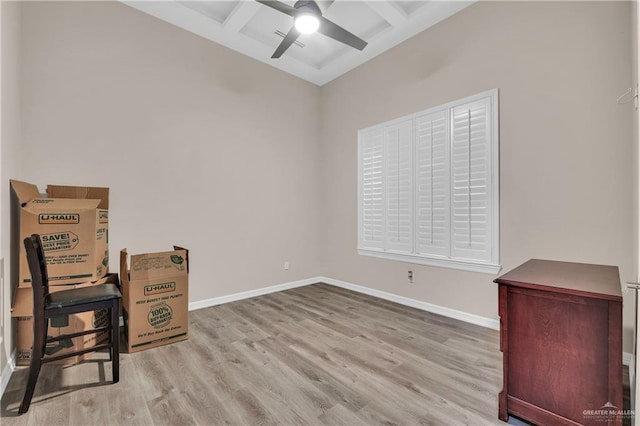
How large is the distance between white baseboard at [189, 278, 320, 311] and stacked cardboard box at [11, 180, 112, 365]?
3.93 ft

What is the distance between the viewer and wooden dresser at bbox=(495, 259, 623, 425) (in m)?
1.35

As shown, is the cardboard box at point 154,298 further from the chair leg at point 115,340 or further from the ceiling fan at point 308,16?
the ceiling fan at point 308,16

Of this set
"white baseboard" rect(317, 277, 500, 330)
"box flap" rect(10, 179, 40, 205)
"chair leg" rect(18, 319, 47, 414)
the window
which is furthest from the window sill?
A: "box flap" rect(10, 179, 40, 205)

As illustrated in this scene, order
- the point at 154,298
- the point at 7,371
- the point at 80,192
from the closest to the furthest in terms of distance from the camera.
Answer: the point at 7,371, the point at 154,298, the point at 80,192

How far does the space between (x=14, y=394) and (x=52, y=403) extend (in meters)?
0.31

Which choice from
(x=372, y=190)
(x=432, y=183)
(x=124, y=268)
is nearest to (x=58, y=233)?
(x=124, y=268)

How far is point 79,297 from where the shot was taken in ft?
6.23

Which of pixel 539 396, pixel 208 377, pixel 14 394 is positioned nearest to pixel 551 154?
pixel 539 396

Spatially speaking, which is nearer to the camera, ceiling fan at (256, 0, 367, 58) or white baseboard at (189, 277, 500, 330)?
ceiling fan at (256, 0, 367, 58)

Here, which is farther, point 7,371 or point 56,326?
point 56,326

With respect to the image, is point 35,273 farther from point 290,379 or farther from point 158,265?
point 290,379

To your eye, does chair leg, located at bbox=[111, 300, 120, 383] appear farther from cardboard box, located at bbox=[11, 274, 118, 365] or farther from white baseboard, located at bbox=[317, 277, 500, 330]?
white baseboard, located at bbox=[317, 277, 500, 330]

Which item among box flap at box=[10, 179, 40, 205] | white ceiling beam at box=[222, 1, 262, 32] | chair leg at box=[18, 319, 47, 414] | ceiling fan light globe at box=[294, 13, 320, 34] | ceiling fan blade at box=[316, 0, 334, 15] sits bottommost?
chair leg at box=[18, 319, 47, 414]

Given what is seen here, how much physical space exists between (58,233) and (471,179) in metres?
3.71
